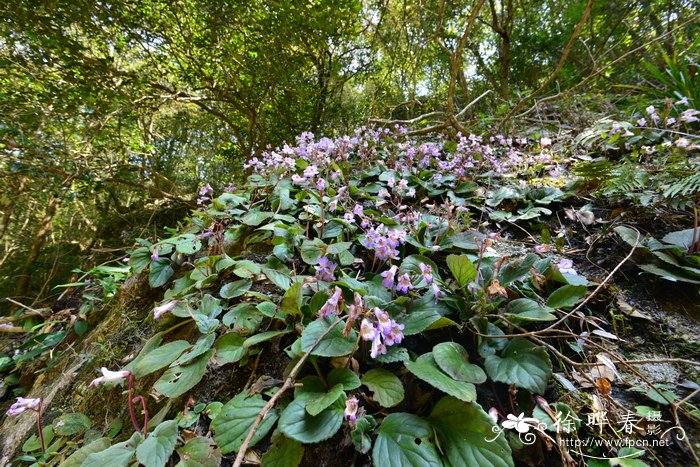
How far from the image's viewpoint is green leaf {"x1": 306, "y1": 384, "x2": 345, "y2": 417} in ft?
2.40

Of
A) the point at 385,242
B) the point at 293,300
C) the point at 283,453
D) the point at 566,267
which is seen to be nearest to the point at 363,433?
the point at 283,453

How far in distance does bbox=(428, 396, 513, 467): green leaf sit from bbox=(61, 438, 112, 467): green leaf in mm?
1013

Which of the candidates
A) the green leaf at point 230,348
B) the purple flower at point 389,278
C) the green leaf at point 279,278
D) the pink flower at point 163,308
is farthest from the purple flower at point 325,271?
the pink flower at point 163,308

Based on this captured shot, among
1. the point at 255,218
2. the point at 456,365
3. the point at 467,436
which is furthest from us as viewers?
the point at 255,218

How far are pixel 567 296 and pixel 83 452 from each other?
162cm

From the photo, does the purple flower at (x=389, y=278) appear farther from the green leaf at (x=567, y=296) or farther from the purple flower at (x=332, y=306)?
the green leaf at (x=567, y=296)

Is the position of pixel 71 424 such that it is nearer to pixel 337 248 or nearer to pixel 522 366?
pixel 337 248

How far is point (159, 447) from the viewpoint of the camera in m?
0.80

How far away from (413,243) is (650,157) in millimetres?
2244

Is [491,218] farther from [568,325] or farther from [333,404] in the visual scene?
[333,404]

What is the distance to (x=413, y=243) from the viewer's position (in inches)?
58.9

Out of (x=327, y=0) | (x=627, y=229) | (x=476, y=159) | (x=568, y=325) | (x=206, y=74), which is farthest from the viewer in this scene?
(x=206, y=74)

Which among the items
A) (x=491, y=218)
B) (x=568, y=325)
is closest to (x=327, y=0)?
(x=491, y=218)

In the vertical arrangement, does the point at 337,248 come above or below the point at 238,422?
above
